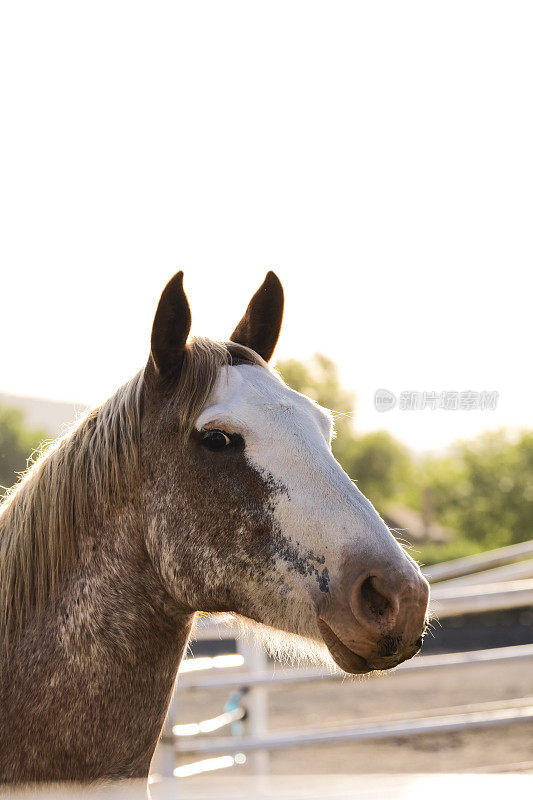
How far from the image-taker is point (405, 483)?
50000 mm

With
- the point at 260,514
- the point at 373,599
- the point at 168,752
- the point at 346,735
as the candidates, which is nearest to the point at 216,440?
the point at 260,514

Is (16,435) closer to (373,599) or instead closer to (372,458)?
(372,458)

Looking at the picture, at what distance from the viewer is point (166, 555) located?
2.01 meters

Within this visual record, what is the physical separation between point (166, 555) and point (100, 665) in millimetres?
322

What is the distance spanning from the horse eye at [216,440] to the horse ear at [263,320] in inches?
20.5

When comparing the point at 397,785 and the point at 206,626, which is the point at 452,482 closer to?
the point at 206,626

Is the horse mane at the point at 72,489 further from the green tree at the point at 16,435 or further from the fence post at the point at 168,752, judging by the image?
the green tree at the point at 16,435

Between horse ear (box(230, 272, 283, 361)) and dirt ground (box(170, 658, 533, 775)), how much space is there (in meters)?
1.68

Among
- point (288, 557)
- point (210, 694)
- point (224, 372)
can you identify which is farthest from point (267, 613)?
point (210, 694)

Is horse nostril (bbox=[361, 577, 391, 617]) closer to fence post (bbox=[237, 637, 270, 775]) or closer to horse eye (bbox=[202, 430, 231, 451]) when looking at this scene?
horse eye (bbox=[202, 430, 231, 451])

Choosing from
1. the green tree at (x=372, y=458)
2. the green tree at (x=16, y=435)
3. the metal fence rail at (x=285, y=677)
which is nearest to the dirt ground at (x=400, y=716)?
the metal fence rail at (x=285, y=677)

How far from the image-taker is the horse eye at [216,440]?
79.7 inches

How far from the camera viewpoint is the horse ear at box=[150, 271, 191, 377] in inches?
82.1

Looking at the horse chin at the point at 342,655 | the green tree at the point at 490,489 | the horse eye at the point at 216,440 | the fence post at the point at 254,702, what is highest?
the horse eye at the point at 216,440
